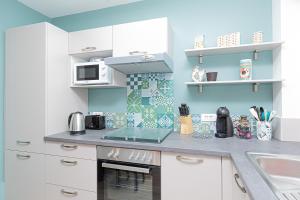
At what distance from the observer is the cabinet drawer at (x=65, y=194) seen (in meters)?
1.53

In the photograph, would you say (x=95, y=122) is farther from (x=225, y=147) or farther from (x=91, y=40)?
(x=225, y=147)

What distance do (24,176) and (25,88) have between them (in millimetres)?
863

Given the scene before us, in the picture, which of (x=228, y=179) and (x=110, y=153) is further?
(x=110, y=153)

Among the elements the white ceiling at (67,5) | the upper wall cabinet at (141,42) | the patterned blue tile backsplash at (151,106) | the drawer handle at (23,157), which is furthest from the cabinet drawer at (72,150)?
the white ceiling at (67,5)

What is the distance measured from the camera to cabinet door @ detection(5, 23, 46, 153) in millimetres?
1720

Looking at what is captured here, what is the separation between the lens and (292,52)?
144 centimetres

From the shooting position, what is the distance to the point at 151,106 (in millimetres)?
2004

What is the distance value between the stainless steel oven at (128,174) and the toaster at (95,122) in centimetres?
59

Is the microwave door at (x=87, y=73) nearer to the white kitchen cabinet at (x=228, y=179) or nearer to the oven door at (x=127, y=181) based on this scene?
the oven door at (x=127, y=181)

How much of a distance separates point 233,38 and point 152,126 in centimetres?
116

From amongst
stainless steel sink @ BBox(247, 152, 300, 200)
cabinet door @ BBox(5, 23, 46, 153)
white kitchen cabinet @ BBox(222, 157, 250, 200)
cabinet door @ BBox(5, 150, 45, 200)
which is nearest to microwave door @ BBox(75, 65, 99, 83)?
cabinet door @ BBox(5, 23, 46, 153)

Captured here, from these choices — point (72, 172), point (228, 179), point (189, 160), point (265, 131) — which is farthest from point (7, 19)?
point (265, 131)

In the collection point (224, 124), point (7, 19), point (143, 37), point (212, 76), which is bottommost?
point (224, 124)

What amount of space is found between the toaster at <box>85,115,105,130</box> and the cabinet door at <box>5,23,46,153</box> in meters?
0.48
